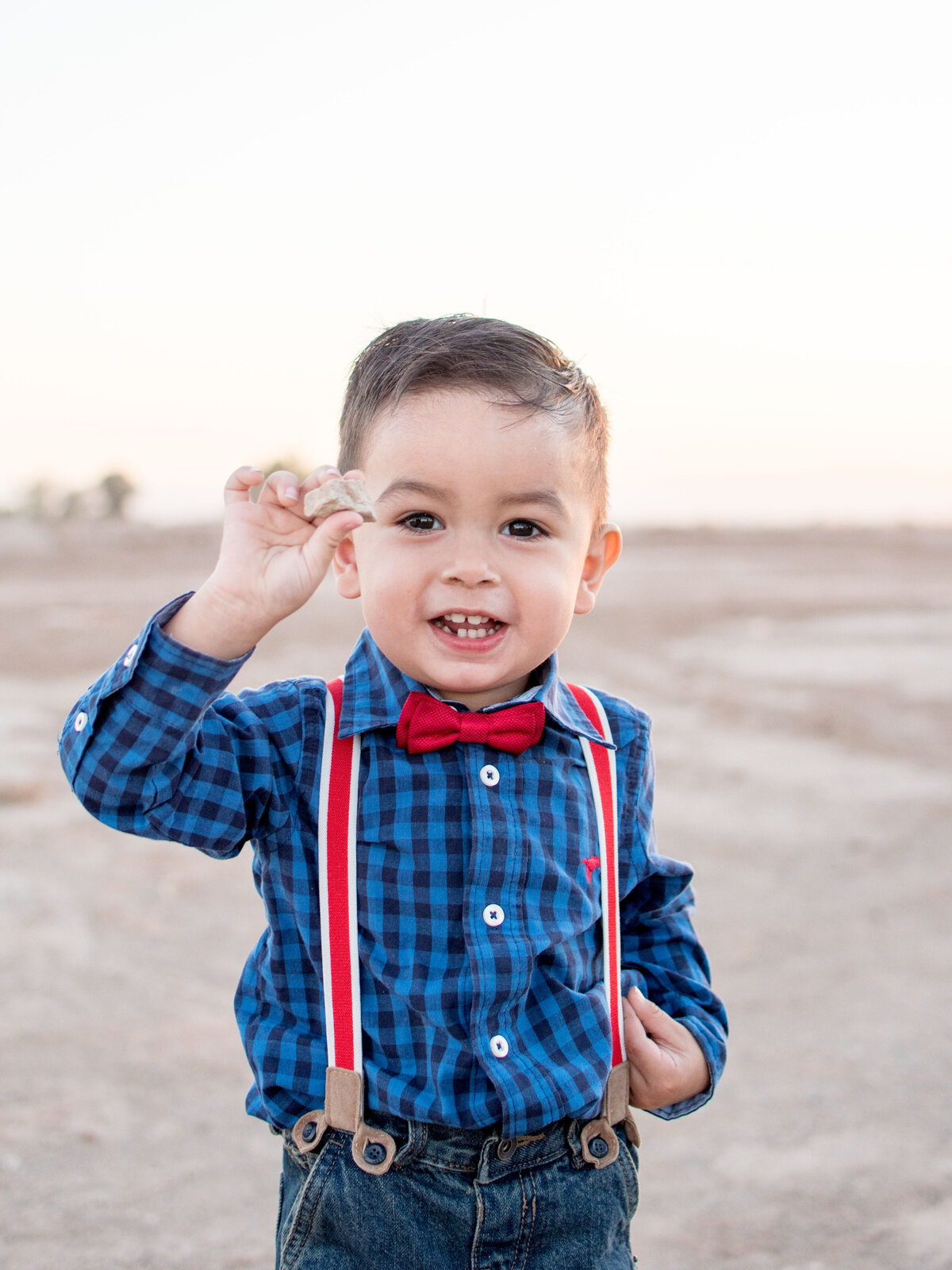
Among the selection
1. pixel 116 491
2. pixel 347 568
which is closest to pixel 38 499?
pixel 116 491

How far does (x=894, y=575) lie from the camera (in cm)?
1350

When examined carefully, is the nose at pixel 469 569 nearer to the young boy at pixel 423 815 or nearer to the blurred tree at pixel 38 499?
the young boy at pixel 423 815

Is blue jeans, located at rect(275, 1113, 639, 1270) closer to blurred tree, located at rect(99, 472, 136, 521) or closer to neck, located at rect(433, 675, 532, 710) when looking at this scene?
neck, located at rect(433, 675, 532, 710)

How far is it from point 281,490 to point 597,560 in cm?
56

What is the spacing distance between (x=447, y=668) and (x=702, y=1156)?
5.79 ft

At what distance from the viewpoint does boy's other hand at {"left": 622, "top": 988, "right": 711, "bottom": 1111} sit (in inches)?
63.9

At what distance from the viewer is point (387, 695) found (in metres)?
1.54

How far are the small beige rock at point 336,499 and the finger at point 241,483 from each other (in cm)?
9

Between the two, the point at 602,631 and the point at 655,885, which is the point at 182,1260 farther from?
the point at 602,631

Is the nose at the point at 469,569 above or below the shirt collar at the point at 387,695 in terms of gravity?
above

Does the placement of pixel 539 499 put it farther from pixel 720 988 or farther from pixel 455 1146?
pixel 720 988

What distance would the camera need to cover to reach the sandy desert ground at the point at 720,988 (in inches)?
95.2

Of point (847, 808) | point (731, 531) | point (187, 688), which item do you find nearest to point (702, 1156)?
point (187, 688)

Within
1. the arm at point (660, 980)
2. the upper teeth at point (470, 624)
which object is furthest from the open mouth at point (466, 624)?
the arm at point (660, 980)
